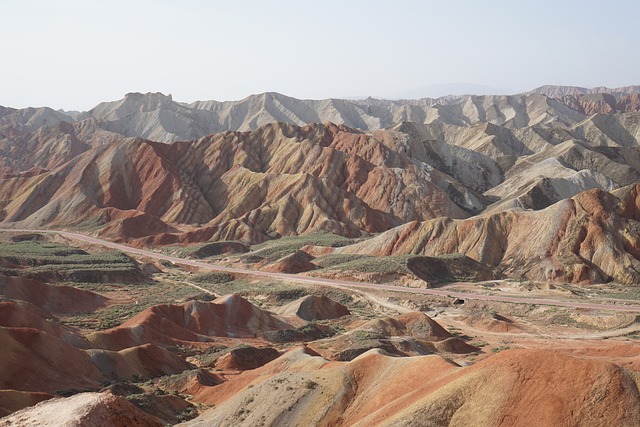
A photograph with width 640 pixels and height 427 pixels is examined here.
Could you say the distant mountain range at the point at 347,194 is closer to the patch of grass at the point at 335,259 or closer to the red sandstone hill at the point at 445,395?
the patch of grass at the point at 335,259

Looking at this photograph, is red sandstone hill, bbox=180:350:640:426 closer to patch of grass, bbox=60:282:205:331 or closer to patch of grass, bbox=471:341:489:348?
patch of grass, bbox=471:341:489:348

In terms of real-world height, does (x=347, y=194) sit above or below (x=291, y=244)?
above

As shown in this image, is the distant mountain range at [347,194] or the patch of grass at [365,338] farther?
the distant mountain range at [347,194]

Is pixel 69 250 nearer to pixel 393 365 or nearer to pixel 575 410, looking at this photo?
pixel 393 365

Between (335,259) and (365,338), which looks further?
(335,259)

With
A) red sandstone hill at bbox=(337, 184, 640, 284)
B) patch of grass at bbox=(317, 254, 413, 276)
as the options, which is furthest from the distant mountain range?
patch of grass at bbox=(317, 254, 413, 276)

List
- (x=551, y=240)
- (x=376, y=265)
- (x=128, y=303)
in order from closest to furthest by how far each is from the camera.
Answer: (x=128, y=303), (x=376, y=265), (x=551, y=240)

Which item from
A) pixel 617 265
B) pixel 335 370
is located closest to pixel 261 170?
pixel 617 265

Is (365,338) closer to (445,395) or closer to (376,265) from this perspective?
(445,395)

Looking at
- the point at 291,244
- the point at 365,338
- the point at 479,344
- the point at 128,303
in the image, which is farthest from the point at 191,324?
the point at 291,244

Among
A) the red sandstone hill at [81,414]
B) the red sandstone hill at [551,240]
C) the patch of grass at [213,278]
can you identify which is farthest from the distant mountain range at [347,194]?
the red sandstone hill at [81,414]

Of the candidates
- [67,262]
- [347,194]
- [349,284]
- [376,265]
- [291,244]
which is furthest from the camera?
[347,194]
